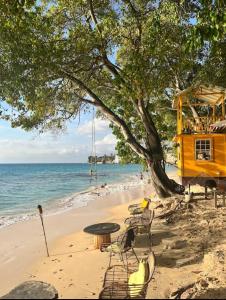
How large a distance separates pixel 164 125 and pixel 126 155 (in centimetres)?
499

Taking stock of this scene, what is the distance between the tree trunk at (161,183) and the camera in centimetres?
2100

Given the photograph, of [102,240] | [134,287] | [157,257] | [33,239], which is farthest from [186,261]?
[33,239]

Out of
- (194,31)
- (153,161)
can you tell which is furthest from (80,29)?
(194,31)

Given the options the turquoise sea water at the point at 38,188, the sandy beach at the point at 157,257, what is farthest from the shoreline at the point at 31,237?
the turquoise sea water at the point at 38,188

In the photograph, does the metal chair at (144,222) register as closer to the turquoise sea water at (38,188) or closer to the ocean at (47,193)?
the ocean at (47,193)

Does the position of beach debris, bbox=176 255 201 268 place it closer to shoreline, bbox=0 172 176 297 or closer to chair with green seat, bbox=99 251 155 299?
chair with green seat, bbox=99 251 155 299

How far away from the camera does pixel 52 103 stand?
70.5ft

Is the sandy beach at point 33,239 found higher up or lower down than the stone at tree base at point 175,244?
lower down

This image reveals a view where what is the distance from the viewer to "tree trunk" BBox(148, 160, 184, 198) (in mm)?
21000

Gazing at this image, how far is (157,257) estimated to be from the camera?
424 inches

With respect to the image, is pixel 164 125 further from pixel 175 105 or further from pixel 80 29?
pixel 80 29

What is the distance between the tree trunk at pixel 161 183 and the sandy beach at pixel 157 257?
2216mm

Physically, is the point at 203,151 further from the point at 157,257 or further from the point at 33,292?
the point at 33,292

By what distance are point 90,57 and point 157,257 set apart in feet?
37.2
